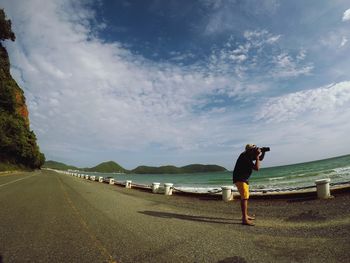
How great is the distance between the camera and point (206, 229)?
5996 mm

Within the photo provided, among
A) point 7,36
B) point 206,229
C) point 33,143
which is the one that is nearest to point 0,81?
point 7,36

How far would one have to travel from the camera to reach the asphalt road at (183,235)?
4117mm

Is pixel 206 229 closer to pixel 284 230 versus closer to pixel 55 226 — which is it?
pixel 284 230

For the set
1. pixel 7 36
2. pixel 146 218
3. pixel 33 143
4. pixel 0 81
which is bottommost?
pixel 146 218

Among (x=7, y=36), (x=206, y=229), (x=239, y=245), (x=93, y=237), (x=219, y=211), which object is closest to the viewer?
(x=239, y=245)

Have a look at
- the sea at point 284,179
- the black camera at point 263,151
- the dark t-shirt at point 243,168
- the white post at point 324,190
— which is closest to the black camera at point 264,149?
the black camera at point 263,151

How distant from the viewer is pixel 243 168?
6.46m

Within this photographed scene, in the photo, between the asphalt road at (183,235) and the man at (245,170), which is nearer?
the asphalt road at (183,235)

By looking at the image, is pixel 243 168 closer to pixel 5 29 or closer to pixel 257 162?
pixel 257 162

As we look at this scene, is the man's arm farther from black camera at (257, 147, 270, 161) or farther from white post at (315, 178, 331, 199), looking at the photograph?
white post at (315, 178, 331, 199)

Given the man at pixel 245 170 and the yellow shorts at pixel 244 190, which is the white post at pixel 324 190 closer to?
the man at pixel 245 170

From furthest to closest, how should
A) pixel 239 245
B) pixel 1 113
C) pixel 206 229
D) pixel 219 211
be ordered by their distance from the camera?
1. pixel 1 113
2. pixel 219 211
3. pixel 206 229
4. pixel 239 245

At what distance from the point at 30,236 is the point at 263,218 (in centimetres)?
601

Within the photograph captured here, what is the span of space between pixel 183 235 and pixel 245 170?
2382 millimetres
